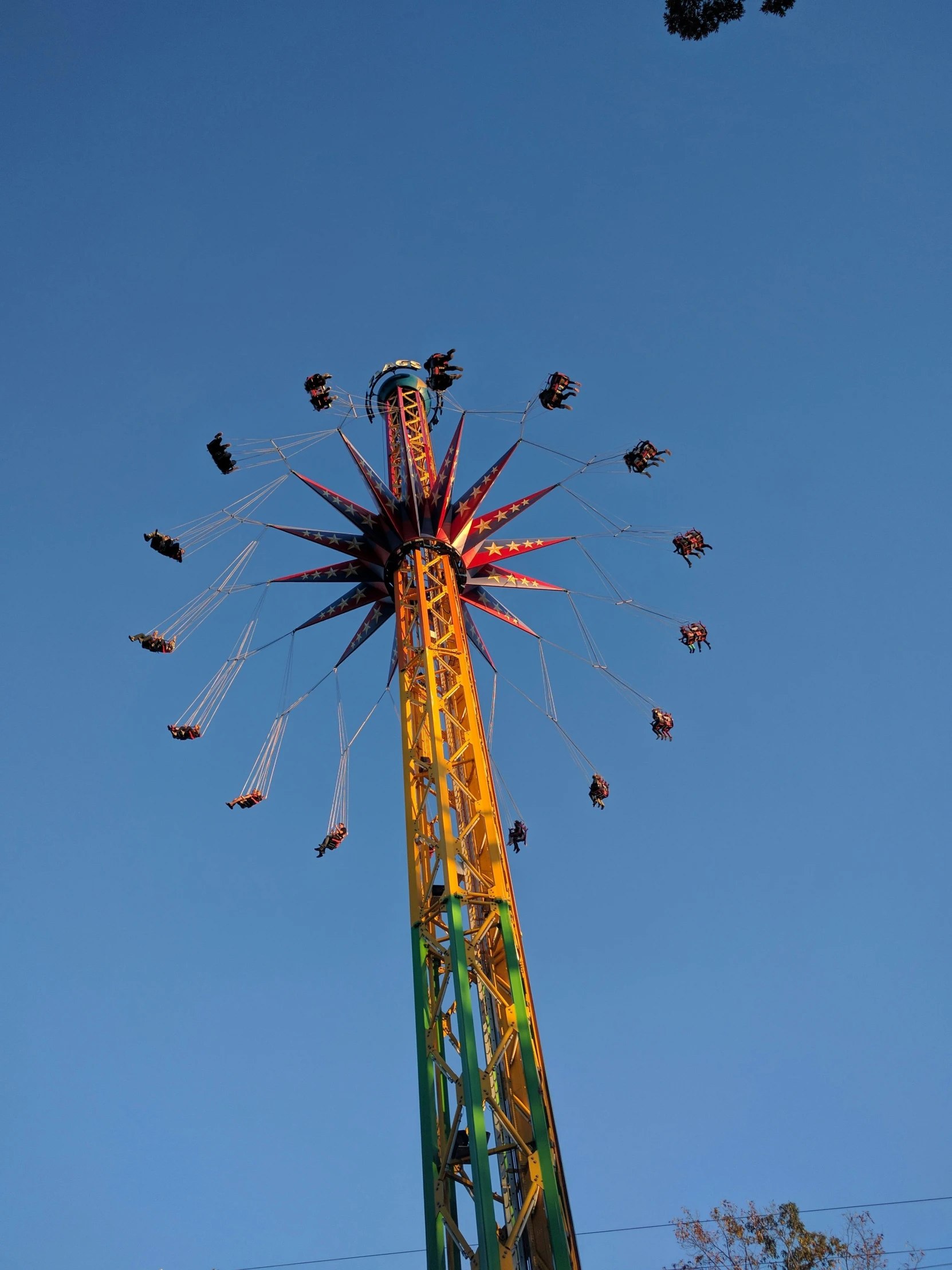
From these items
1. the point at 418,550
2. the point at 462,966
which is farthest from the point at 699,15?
the point at 462,966

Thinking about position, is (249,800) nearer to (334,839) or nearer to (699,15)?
(334,839)

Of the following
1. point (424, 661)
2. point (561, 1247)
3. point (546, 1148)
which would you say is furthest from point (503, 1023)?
point (424, 661)

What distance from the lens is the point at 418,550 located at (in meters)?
17.2

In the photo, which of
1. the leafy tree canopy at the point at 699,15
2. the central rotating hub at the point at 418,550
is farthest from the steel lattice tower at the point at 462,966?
the leafy tree canopy at the point at 699,15

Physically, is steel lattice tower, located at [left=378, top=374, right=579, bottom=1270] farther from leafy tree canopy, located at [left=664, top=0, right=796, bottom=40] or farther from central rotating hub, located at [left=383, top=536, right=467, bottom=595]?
leafy tree canopy, located at [left=664, top=0, right=796, bottom=40]

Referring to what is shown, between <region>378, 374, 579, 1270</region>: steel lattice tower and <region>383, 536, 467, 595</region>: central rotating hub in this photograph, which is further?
<region>383, 536, 467, 595</region>: central rotating hub

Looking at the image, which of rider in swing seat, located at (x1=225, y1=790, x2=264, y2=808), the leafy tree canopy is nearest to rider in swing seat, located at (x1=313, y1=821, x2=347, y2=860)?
rider in swing seat, located at (x1=225, y1=790, x2=264, y2=808)

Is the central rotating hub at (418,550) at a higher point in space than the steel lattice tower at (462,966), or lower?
higher

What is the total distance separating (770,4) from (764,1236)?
758 inches

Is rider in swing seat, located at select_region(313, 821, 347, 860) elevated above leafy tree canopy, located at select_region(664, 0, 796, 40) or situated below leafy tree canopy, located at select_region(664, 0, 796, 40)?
below

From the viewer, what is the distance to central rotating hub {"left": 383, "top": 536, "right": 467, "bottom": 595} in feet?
56.9

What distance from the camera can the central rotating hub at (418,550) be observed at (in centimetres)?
1734

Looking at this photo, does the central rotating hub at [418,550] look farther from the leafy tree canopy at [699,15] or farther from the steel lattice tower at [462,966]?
Answer: the leafy tree canopy at [699,15]

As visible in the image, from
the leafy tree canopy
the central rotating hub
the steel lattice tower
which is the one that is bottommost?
the steel lattice tower
